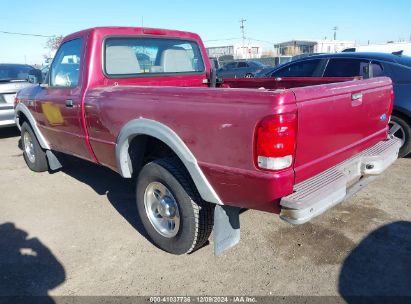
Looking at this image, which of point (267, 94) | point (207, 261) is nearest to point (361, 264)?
point (207, 261)

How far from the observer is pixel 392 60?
547cm

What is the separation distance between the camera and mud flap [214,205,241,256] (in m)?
2.71

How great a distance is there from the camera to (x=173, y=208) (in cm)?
313

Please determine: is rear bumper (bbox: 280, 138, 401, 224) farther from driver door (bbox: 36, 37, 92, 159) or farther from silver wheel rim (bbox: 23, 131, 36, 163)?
silver wheel rim (bbox: 23, 131, 36, 163)

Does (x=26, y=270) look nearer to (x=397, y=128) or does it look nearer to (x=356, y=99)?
(x=356, y=99)

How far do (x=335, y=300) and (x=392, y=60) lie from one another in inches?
168

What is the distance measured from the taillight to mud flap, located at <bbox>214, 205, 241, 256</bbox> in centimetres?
59

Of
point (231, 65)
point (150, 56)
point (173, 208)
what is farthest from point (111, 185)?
point (231, 65)

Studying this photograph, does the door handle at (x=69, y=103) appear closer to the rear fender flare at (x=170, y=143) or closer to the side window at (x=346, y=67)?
the rear fender flare at (x=170, y=143)

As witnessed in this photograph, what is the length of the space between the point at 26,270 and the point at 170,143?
170 centimetres

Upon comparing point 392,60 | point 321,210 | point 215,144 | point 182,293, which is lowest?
point 182,293

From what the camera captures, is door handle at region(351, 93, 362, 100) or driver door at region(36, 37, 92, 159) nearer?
door handle at region(351, 93, 362, 100)

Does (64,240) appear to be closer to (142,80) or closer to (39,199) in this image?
(39,199)

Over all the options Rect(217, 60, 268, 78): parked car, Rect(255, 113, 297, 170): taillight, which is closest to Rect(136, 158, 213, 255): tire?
Rect(255, 113, 297, 170): taillight
